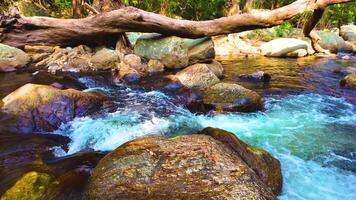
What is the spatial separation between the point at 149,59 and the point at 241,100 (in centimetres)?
426

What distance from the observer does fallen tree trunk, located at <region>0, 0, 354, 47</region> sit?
368 inches

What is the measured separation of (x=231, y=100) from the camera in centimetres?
672

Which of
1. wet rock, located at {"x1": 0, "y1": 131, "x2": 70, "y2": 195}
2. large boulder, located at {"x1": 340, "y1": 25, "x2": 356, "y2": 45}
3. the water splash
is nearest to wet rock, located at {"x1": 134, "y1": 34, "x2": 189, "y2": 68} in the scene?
the water splash

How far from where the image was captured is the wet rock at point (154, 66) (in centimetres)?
980

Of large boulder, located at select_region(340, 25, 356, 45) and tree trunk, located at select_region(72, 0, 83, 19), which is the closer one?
tree trunk, located at select_region(72, 0, 83, 19)

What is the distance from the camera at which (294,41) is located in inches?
583

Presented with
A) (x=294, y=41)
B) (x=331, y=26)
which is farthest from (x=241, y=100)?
(x=331, y=26)

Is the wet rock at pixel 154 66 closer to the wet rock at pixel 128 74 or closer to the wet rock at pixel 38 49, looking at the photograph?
the wet rock at pixel 128 74

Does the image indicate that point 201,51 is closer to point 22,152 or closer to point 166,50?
point 166,50

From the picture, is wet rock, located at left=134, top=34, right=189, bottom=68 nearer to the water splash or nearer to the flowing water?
the flowing water

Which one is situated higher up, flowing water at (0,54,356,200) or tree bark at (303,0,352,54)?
Result: tree bark at (303,0,352,54)

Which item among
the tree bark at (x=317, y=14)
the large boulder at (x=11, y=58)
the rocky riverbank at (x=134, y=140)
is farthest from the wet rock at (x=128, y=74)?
the tree bark at (x=317, y=14)

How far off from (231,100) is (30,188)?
14.2ft

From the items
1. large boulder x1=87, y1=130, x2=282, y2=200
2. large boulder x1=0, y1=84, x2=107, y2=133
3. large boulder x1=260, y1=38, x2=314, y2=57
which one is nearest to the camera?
large boulder x1=87, y1=130, x2=282, y2=200
